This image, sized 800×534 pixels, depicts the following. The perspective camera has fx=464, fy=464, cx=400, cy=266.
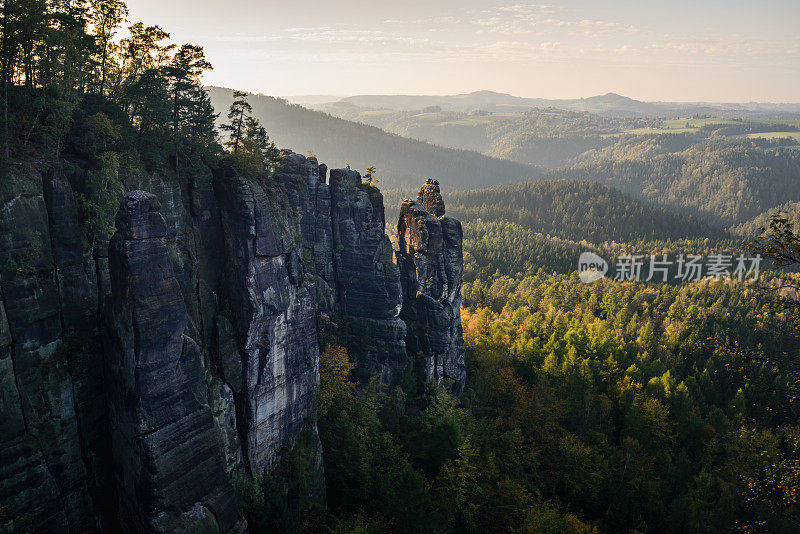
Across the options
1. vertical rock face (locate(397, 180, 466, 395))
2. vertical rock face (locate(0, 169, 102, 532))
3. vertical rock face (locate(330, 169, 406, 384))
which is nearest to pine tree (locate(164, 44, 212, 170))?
vertical rock face (locate(0, 169, 102, 532))

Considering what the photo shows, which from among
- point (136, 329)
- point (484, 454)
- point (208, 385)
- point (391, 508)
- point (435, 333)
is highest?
point (136, 329)

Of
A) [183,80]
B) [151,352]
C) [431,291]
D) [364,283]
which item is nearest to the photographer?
[151,352]

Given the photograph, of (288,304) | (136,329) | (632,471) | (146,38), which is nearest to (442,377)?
(632,471)

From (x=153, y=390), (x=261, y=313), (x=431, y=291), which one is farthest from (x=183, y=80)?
(x=431, y=291)

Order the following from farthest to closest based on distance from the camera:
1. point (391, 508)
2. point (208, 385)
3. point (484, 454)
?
point (484, 454) → point (391, 508) → point (208, 385)

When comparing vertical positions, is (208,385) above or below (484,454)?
above

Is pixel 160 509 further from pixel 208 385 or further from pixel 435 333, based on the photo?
pixel 435 333

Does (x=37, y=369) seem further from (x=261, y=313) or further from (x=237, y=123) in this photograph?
(x=237, y=123)
